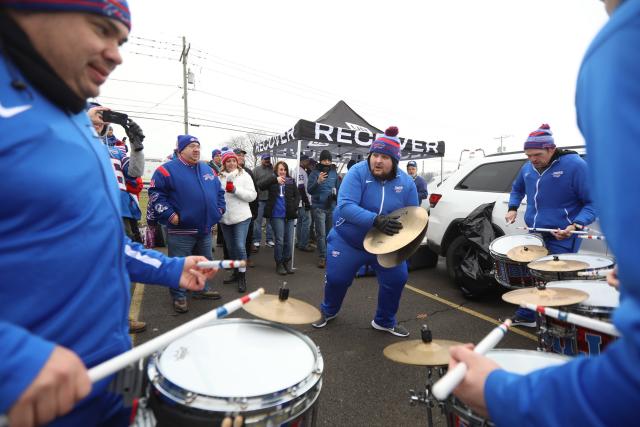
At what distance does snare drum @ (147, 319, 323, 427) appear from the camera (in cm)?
104

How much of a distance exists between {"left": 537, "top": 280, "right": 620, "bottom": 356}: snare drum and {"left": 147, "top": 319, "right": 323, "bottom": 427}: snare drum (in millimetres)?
1559

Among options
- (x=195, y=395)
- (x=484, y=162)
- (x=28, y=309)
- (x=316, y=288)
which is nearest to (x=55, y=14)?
(x=28, y=309)

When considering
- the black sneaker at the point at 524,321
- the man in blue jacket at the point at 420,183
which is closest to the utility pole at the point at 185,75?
the man in blue jacket at the point at 420,183

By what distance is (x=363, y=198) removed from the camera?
11.1ft

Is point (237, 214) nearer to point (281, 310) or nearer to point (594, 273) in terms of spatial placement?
point (281, 310)

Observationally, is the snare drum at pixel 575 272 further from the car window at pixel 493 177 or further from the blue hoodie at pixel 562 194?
the car window at pixel 493 177

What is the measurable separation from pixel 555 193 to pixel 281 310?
3.31m

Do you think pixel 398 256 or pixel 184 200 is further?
pixel 184 200

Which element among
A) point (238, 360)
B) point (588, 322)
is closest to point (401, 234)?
point (588, 322)

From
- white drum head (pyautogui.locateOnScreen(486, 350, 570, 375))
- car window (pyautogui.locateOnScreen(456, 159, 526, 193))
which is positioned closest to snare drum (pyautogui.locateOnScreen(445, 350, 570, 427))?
white drum head (pyautogui.locateOnScreen(486, 350, 570, 375))

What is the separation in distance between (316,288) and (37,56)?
181 inches

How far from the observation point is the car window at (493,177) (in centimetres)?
466

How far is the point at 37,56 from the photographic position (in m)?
0.80

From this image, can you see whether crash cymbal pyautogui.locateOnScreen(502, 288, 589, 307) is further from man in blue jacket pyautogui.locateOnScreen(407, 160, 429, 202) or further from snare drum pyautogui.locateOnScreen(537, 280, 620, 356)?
man in blue jacket pyautogui.locateOnScreen(407, 160, 429, 202)
